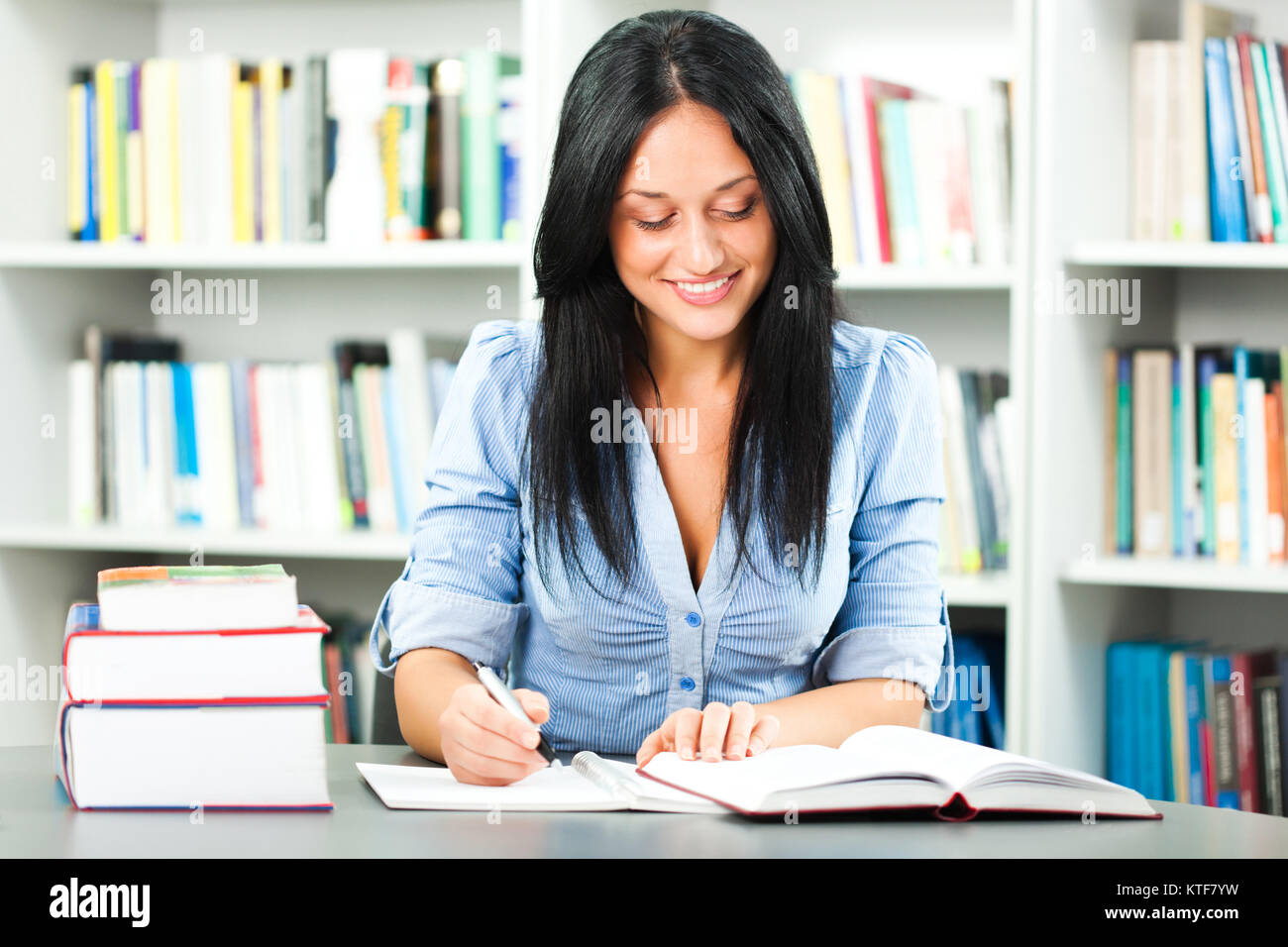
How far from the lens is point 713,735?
99cm

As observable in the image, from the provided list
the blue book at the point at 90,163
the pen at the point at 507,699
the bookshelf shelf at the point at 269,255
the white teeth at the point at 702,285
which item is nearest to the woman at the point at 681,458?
the white teeth at the point at 702,285

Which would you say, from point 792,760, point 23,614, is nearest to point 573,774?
point 792,760

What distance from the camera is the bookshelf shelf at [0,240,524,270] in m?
2.13

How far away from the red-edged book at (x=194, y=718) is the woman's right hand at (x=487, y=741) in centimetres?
14

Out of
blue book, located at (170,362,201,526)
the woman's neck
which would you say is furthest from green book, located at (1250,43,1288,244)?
blue book, located at (170,362,201,526)

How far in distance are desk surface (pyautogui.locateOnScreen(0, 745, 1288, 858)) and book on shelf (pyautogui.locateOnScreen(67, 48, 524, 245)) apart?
1.45 meters

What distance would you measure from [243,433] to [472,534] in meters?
1.13

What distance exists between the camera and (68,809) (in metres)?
0.88

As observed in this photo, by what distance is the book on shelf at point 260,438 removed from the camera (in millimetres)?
2256

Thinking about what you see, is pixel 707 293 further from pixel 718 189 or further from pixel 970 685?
pixel 970 685

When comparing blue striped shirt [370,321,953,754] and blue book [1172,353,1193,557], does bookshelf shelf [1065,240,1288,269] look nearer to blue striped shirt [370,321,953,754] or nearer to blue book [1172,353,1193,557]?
blue book [1172,353,1193,557]

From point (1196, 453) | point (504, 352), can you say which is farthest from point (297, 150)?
point (1196, 453)
